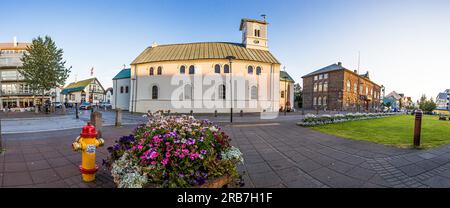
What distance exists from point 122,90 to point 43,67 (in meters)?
14.2

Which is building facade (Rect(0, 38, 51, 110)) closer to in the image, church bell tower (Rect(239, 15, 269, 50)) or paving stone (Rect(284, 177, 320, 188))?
church bell tower (Rect(239, 15, 269, 50))

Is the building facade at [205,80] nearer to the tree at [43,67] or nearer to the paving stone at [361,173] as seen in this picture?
the tree at [43,67]

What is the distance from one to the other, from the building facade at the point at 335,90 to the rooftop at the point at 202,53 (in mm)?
23370

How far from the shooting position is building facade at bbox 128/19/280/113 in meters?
30.8

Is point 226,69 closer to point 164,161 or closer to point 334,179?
point 334,179

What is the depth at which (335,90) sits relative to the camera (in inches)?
1860

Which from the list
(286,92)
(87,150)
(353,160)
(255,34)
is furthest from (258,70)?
(87,150)

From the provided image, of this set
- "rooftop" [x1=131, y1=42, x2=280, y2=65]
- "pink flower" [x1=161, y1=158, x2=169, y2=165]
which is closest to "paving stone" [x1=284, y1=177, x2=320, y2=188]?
"pink flower" [x1=161, y1=158, x2=169, y2=165]

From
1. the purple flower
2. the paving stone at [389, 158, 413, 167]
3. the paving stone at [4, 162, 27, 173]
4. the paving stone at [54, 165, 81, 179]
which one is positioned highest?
the purple flower

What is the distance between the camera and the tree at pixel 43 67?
27250 millimetres

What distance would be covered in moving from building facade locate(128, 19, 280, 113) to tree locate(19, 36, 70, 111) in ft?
35.7
